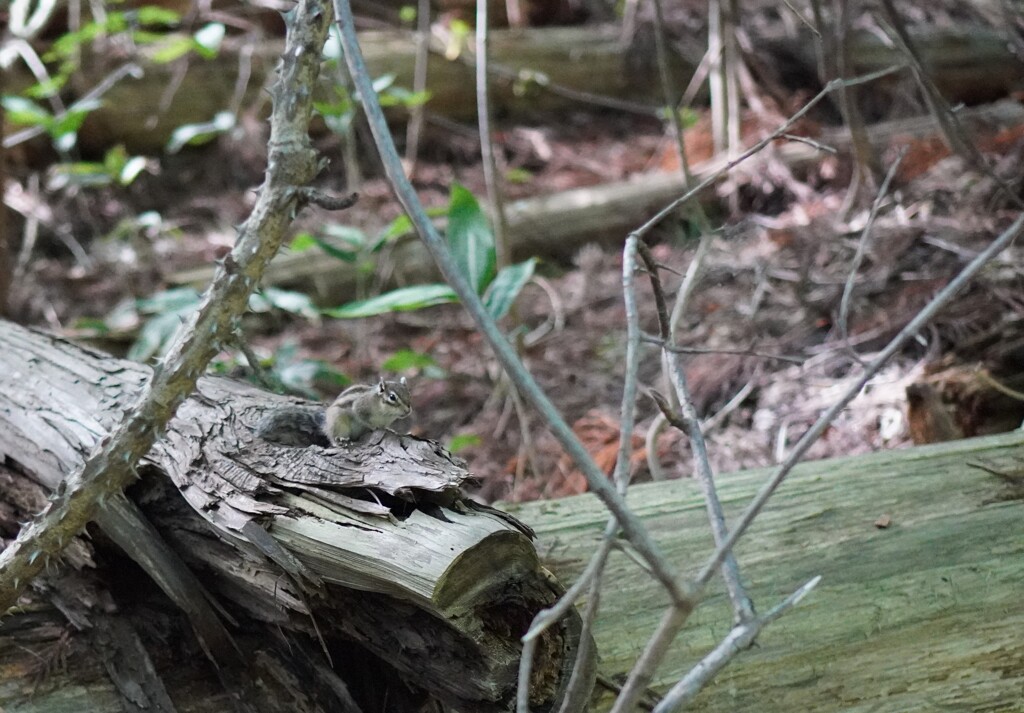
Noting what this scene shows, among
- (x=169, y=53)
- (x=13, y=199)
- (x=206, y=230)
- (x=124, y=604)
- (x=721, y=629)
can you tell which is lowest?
(x=721, y=629)

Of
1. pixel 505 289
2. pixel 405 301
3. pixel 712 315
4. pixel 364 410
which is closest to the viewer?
pixel 364 410

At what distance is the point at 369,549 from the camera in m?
1.67

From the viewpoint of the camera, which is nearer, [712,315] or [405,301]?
[405,301]

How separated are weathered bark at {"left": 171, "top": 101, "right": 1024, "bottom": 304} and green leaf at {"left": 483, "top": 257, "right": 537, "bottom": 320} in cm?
240

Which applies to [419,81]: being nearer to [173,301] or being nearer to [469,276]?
[173,301]

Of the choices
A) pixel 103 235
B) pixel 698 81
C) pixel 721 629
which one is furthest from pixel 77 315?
pixel 698 81

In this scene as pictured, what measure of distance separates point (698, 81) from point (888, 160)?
1802 millimetres

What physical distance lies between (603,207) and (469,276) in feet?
10.2

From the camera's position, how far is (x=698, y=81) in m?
6.64

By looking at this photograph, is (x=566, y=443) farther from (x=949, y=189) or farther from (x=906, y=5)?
(x=906, y=5)

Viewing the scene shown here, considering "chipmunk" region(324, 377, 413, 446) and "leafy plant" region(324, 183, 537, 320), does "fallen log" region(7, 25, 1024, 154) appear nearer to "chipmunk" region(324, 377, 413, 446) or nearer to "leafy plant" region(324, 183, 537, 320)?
"leafy plant" region(324, 183, 537, 320)

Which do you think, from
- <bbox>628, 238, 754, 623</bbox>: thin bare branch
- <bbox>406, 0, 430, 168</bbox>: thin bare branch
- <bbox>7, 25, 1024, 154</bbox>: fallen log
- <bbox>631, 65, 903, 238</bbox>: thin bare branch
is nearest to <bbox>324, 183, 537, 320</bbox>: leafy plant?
<bbox>628, 238, 754, 623</bbox>: thin bare branch

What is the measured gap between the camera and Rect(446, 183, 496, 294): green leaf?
9.56 feet

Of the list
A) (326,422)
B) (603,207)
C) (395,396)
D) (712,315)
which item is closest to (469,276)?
(395,396)
